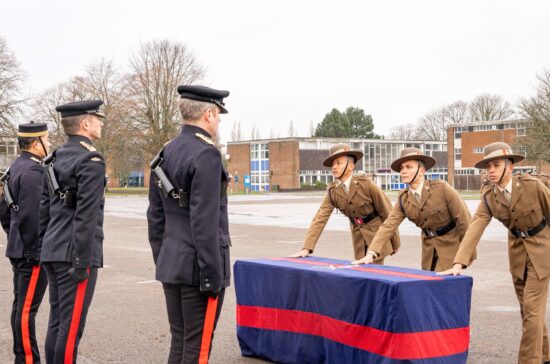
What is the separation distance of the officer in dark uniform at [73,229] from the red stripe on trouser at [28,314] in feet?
2.81

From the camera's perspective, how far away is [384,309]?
17.6 feet

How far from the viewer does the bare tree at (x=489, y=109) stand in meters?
97.3

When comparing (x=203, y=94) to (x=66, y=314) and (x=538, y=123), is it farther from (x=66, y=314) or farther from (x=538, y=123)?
(x=538, y=123)

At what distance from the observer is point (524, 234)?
6250 millimetres

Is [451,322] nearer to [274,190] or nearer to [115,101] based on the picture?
[115,101]

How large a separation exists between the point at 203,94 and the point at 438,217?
325 centimetres

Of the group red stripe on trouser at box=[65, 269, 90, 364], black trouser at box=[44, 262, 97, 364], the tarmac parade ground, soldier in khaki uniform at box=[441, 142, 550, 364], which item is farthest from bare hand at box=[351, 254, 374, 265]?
red stripe on trouser at box=[65, 269, 90, 364]

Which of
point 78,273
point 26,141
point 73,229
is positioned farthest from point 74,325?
point 26,141

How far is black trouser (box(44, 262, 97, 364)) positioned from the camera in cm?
501

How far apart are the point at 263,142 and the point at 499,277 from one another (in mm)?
85887

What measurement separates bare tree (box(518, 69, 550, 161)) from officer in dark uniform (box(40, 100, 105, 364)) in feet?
157

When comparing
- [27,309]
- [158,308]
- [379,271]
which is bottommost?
[158,308]

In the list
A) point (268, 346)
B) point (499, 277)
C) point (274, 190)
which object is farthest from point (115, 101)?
point (268, 346)

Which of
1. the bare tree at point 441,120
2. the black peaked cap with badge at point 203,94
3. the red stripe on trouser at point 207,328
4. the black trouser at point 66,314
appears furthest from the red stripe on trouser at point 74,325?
the bare tree at point 441,120
